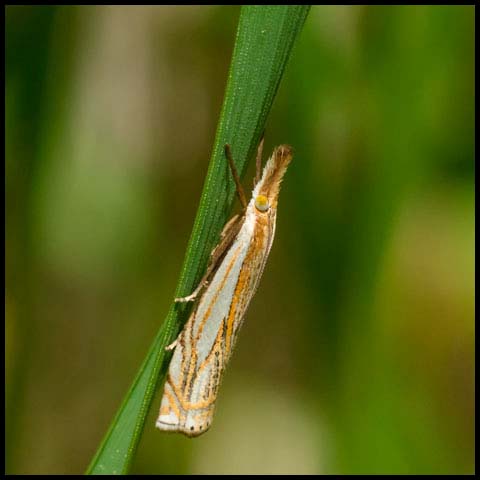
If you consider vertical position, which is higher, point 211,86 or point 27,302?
point 211,86

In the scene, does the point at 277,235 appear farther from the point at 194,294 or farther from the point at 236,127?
the point at 236,127

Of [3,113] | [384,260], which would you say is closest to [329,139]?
[384,260]

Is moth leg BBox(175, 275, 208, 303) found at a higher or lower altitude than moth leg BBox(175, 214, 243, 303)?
lower

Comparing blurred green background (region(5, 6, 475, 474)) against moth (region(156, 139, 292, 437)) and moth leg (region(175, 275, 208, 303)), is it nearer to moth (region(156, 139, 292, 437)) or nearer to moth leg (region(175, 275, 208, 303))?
moth (region(156, 139, 292, 437))

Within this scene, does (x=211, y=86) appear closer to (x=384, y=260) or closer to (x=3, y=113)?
(x=3, y=113)

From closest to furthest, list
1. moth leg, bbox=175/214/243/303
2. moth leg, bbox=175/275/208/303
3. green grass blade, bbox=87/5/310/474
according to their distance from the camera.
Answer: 1. green grass blade, bbox=87/5/310/474
2. moth leg, bbox=175/275/208/303
3. moth leg, bbox=175/214/243/303

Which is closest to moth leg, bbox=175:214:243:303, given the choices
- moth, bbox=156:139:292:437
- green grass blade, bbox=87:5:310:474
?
moth, bbox=156:139:292:437
